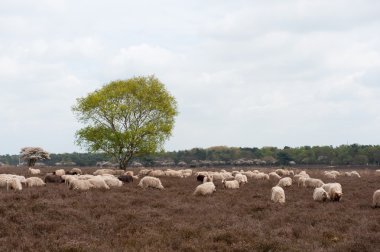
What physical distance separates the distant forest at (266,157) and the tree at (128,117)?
164 ft

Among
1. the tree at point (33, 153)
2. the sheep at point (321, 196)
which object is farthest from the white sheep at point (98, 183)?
the tree at point (33, 153)

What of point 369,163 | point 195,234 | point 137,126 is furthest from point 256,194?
point 369,163

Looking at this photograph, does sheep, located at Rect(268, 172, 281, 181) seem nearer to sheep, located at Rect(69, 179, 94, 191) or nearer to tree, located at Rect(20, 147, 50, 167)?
sheep, located at Rect(69, 179, 94, 191)

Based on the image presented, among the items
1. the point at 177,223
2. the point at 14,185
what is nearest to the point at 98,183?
the point at 14,185

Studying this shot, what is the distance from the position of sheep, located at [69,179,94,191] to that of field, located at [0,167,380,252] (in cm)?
172

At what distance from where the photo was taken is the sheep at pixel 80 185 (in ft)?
79.1

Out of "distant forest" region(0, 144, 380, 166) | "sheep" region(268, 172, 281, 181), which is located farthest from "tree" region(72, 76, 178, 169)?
"distant forest" region(0, 144, 380, 166)

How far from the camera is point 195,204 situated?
66.2ft

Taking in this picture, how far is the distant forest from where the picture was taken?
11469cm

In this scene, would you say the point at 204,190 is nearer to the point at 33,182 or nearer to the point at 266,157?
the point at 33,182

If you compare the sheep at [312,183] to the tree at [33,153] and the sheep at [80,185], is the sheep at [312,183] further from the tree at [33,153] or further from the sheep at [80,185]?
the tree at [33,153]

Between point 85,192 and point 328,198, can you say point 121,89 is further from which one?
point 328,198

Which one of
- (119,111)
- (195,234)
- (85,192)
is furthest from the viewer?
(119,111)

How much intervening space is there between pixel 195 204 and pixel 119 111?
91.8 ft
